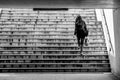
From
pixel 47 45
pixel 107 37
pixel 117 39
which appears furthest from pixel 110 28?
pixel 47 45

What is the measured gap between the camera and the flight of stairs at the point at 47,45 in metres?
8.47

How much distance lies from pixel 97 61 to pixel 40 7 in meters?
3.81

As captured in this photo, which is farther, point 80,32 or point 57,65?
point 57,65

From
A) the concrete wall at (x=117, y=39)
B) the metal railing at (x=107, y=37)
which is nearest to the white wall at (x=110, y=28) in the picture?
the metal railing at (x=107, y=37)

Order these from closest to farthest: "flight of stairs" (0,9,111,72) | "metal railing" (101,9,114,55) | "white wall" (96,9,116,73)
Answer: "white wall" (96,9,116,73) < "metal railing" (101,9,114,55) < "flight of stairs" (0,9,111,72)

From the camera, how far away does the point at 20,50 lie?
29.5ft

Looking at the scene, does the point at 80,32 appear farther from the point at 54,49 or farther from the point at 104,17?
the point at 104,17

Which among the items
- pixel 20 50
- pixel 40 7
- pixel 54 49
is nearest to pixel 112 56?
pixel 54 49

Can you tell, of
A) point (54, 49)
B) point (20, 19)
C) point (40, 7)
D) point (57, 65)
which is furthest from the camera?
point (20, 19)

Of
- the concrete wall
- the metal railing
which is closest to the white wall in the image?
the metal railing

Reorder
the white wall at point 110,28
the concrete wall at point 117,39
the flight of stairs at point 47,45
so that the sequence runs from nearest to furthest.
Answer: the concrete wall at point 117,39 < the white wall at point 110,28 < the flight of stairs at point 47,45

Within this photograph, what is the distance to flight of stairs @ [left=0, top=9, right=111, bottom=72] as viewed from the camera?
847 centimetres

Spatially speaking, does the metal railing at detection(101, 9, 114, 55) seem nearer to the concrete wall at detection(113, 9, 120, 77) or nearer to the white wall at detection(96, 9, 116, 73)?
the white wall at detection(96, 9, 116, 73)

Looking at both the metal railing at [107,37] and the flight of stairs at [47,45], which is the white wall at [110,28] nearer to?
the metal railing at [107,37]
